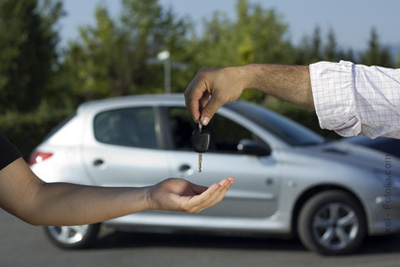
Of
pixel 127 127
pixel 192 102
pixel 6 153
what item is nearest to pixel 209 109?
pixel 192 102

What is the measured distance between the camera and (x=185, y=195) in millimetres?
1626

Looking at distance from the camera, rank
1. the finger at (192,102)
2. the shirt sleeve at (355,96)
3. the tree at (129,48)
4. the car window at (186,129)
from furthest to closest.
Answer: the tree at (129,48) → the car window at (186,129) → the shirt sleeve at (355,96) → the finger at (192,102)

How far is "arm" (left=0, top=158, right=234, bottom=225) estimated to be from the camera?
1.65 m

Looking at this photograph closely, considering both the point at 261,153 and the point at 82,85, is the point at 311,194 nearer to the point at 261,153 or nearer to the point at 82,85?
the point at 261,153

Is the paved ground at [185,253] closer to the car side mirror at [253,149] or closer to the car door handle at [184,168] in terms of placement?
the car door handle at [184,168]

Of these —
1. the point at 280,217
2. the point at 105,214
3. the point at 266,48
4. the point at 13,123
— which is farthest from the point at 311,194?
the point at 266,48

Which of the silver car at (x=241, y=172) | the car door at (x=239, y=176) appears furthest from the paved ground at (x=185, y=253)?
the car door at (x=239, y=176)

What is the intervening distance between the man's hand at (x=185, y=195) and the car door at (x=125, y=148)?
437 centimetres

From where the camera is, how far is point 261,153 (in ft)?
19.6

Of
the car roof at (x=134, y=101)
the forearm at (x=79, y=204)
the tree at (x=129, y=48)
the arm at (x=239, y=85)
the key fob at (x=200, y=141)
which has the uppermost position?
the arm at (x=239, y=85)

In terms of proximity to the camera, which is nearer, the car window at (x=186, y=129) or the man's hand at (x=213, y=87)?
the man's hand at (x=213, y=87)

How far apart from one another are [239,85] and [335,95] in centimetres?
30

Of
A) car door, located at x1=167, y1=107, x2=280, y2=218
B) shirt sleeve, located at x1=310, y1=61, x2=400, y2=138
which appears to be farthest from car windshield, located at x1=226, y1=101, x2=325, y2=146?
shirt sleeve, located at x1=310, y1=61, x2=400, y2=138

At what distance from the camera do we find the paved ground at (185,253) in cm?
→ 577
